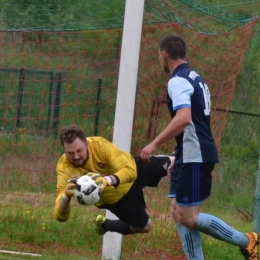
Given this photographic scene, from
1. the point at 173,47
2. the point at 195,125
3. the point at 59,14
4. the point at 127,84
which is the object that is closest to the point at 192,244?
the point at 195,125

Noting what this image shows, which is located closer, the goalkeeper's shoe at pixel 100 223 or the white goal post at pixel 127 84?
the goalkeeper's shoe at pixel 100 223

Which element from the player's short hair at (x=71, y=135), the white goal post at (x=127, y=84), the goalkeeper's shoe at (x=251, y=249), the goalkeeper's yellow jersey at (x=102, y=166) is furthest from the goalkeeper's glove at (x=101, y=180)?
the white goal post at (x=127, y=84)

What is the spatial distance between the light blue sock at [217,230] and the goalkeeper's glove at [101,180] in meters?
0.81

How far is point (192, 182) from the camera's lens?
6.37 m

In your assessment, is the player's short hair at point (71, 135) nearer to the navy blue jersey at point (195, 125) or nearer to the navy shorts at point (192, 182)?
the navy blue jersey at point (195, 125)

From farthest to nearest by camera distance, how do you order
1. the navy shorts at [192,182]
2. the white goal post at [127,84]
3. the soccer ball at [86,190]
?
the white goal post at [127,84]
the navy shorts at [192,182]
the soccer ball at [86,190]

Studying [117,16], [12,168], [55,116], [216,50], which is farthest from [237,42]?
[12,168]

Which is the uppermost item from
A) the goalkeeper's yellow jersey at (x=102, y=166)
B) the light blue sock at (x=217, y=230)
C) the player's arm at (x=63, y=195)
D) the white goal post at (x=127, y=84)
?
the white goal post at (x=127, y=84)

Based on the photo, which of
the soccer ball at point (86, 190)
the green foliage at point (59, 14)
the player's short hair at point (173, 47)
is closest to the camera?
the soccer ball at point (86, 190)

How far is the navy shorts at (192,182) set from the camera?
20.9 feet

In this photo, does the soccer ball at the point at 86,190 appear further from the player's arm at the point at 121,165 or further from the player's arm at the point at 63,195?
the player's arm at the point at 121,165

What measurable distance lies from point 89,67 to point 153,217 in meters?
2.64

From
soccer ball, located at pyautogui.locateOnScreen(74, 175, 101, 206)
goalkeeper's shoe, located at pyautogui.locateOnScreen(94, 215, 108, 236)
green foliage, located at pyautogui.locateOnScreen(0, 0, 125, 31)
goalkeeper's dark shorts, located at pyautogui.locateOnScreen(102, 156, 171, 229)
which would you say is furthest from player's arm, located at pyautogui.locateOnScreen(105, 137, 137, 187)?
green foliage, located at pyautogui.locateOnScreen(0, 0, 125, 31)

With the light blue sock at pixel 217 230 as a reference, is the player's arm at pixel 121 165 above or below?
above
